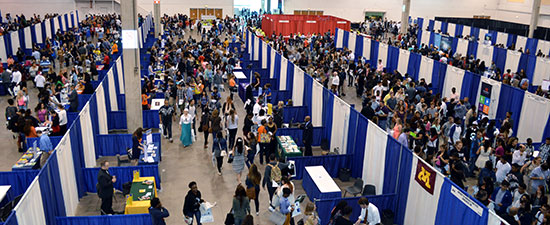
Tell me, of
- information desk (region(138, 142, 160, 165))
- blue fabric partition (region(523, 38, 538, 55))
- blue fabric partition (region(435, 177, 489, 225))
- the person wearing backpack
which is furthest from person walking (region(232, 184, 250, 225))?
blue fabric partition (region(523, 38, 538, 55))

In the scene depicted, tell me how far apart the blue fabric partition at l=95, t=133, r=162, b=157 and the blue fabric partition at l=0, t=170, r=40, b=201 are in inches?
130

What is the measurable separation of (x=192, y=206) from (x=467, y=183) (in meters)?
6.98

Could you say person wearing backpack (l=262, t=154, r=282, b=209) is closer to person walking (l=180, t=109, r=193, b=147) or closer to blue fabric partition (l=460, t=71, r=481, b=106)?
person walking (l=180, t=109, r=193, b=147)

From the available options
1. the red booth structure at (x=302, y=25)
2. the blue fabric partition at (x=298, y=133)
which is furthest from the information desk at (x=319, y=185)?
the red booth structure at (x=302, y=25)

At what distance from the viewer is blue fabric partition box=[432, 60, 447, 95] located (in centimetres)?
1795

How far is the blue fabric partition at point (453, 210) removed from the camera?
656cm

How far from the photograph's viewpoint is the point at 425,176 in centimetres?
793

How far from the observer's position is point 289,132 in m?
12.5

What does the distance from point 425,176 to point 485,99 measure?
8.73 metres

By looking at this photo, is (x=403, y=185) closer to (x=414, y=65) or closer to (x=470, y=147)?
(x=470, y=147)

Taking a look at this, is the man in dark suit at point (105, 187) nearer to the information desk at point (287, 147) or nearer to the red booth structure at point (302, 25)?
the information desk at point (287, 147)

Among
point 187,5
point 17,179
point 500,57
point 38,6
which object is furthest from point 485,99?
point 38,6

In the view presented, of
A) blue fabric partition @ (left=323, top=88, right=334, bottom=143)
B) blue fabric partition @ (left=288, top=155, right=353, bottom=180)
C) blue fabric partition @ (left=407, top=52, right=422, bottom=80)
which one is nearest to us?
blue fabric partition @ (left=288, top=155, right=353, bottom=180)

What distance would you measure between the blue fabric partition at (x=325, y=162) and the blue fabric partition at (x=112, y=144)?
465cm
